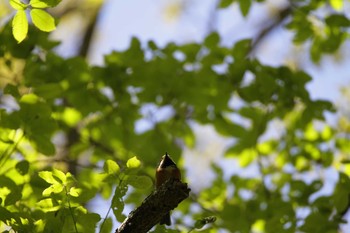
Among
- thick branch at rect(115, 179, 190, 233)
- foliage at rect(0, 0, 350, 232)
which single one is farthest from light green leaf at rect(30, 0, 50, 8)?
thick branch at rect(115, 179, 190, 233)

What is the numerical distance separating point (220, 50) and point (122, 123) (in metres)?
0.93

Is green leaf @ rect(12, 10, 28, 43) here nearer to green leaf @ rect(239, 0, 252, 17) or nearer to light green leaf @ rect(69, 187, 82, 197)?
light green leaf @ rect(69, 187, 82, 197)

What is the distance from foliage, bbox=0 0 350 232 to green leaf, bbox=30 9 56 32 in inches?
17.5

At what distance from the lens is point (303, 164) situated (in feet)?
13.8

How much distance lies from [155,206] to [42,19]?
1.03 m

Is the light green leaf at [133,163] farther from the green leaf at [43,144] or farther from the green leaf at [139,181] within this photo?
the green leaf at [43,144]

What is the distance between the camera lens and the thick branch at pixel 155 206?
6.91 feet

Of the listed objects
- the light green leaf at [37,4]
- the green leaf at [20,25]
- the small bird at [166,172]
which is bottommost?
the small bird at [166,172]

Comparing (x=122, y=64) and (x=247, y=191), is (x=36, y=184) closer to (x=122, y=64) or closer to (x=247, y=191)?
(x=122, y=64)

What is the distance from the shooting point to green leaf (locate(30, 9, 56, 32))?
2.42m

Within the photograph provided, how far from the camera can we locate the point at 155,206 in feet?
7.01

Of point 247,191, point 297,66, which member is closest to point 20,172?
point 247,191

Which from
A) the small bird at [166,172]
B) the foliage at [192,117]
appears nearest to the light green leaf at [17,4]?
the foliage at [192,117]

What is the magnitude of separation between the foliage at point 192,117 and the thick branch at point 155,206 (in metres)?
0.71
